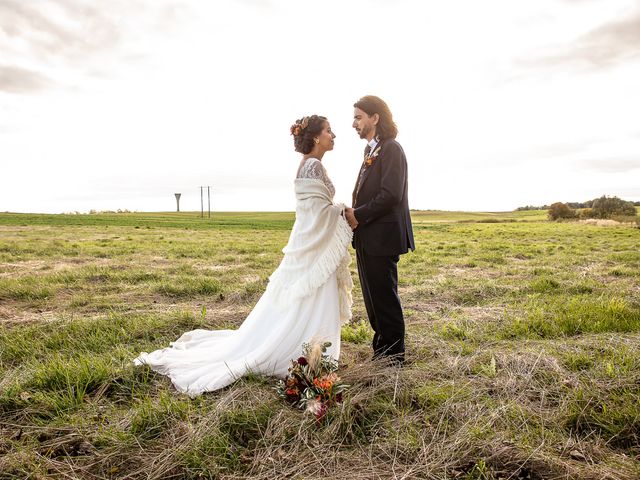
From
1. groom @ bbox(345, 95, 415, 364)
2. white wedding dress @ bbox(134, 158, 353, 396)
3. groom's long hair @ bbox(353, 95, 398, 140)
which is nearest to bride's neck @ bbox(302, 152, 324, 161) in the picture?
white wedding dress @ bbox(134, 158, 353, 396)

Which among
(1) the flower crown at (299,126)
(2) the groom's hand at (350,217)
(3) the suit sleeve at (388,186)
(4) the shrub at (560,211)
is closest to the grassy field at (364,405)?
(2) the groom's hand at (350,217)

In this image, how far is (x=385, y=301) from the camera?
473cm

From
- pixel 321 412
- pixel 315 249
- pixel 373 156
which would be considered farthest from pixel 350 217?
pixel 321 412

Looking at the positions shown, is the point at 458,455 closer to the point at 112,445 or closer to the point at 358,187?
the point at 112,445

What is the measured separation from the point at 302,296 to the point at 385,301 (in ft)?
3.07

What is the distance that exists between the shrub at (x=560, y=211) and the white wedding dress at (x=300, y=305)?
5908cm

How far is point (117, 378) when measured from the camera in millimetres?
4352

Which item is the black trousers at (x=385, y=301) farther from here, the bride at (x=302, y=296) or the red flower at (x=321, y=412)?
the red flower at (x=321, y=412)

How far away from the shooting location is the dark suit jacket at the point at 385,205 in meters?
4.45

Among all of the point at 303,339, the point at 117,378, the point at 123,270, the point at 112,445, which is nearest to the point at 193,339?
the point at 117,378

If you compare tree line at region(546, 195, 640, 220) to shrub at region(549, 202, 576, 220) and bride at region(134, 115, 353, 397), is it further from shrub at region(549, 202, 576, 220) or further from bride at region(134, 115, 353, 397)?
bride at region(134, 115, 353, 397)

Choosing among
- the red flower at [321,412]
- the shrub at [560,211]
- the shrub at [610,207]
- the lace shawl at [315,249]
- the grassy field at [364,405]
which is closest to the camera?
the grassy field at [364,405]

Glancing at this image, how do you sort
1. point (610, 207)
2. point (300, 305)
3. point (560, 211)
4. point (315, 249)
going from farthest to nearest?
1. point (560, 211)
2. point (610, 207)
3. point (315, 249)
4. point (300, 305)

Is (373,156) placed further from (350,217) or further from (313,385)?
(313,385)
